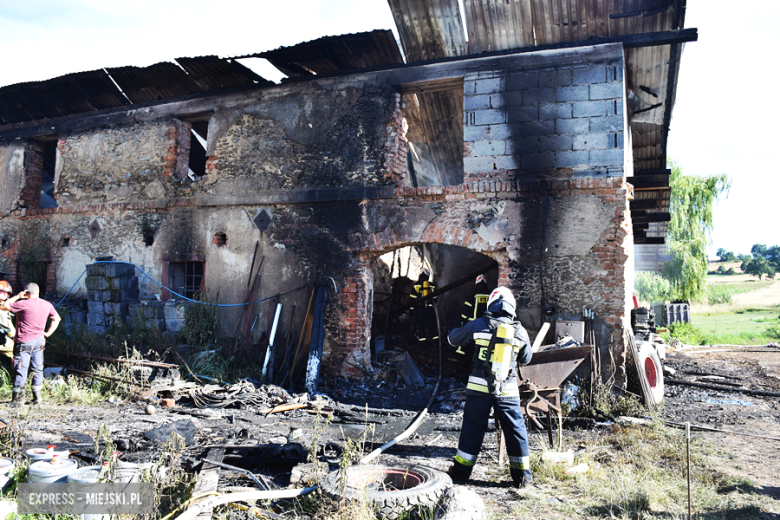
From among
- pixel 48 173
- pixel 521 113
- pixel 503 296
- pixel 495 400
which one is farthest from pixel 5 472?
pixel 48 173

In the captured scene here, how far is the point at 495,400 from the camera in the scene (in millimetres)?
4727

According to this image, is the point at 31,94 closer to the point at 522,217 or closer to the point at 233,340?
the point at 233,340

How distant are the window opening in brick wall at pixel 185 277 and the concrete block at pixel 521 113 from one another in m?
6.55

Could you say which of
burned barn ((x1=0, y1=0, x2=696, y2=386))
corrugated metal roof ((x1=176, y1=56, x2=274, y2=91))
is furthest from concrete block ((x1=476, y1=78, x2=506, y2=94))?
corrugated metal roof ((x1=176, y1=56, x2=274, y2=91))

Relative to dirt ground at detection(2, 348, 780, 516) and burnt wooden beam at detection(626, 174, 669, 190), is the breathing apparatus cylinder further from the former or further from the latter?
burnt wooden beam at detection(626, 174, 669, 190)

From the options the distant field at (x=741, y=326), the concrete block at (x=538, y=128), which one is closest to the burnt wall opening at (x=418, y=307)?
the concrete block at (x=538, y=128)

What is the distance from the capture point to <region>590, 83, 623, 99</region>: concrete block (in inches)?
298

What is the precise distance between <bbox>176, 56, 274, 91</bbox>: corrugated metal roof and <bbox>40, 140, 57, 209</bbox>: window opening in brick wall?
554 centimetres

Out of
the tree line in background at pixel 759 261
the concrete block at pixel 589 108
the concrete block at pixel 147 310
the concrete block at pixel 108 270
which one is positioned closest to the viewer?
the concrete block at pixel 589 108

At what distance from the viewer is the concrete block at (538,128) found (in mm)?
7836

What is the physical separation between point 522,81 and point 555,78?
49 cm

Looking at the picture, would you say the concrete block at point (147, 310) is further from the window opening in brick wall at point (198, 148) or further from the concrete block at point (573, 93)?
the concrete block at point (573, 93)

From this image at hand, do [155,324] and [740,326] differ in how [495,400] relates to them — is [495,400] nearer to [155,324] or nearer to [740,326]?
[155,324]

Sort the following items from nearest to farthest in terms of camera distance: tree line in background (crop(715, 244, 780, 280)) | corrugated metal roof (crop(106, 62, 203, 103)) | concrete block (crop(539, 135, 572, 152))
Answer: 1. concrete block (crop(539, 135, 572, 152))
2. corrugated metal roof (crop(106, 62, 203, 103))
3. tree line in background (crop(715, 244, 780, 280))
